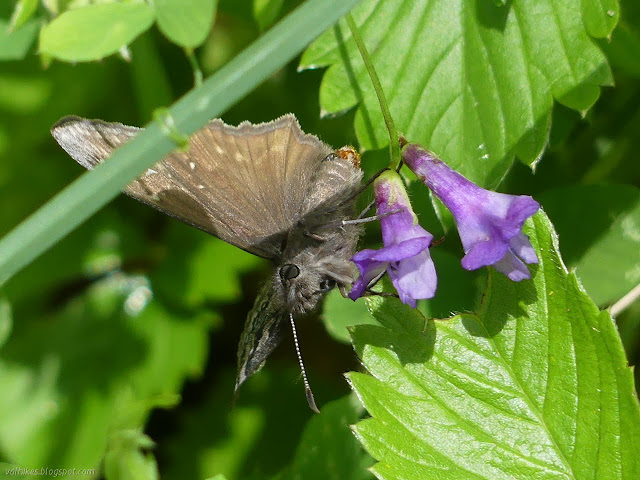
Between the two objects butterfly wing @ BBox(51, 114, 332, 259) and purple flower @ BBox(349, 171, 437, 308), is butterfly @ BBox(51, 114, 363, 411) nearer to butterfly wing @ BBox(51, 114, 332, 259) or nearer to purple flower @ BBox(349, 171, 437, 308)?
butterfly wing @ BBox(51, 114, 332, 259)

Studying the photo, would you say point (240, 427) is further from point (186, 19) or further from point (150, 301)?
point (186, 19)

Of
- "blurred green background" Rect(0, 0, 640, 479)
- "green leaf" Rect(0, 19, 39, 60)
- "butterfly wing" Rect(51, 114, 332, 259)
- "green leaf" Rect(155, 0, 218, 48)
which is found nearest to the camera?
"green leaf" Rect(155, 0, 218, 48)

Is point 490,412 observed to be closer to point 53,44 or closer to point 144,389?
point 53,44

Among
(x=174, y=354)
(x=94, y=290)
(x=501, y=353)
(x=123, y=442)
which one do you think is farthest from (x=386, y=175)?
(x=94, y=290)

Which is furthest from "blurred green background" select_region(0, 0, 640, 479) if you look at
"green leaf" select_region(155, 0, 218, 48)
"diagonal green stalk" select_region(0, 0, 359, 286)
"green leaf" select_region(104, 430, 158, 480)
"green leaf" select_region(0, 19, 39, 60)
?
"diagonal green stalk" select_region(0, 0, 359, 286)

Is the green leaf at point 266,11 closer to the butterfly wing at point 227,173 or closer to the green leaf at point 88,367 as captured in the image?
the butterfly wing at point 227,173

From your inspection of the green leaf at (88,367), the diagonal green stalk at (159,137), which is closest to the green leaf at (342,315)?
the green leaf at (88,367)
